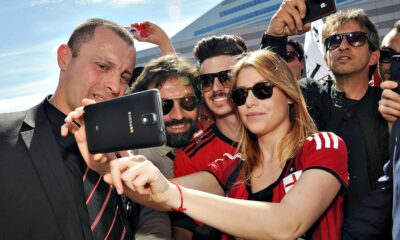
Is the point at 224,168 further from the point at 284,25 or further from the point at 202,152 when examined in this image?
the point at 284,25

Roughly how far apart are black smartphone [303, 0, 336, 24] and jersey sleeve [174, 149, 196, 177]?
145 centimetres

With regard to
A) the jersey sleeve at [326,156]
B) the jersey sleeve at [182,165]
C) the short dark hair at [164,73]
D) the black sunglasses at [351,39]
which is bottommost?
the jersey sleeve at [182,165]

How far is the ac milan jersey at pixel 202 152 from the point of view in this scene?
10.1ft

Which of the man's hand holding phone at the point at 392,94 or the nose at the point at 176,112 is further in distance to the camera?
the nose at the point at 176,112

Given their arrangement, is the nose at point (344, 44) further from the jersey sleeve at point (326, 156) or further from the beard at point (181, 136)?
the jersey sleeve at point (326, 156)

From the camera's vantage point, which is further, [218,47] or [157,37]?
[157,37]

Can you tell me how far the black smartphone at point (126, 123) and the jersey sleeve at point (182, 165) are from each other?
1.45 m

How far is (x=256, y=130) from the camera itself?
265cm

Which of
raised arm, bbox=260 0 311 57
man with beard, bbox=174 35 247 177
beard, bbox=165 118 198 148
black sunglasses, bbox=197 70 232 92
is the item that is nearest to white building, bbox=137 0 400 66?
man with beard, bbox=174 35 247 177

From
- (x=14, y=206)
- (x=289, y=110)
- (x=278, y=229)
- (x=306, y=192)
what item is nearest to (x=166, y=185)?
(x=278, y=229)

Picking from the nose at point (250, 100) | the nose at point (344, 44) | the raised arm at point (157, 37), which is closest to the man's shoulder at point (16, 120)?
the nose at point (250, 100)

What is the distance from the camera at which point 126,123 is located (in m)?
1.64

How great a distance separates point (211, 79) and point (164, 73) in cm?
49

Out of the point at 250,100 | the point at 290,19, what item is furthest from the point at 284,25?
the point at 250,100
